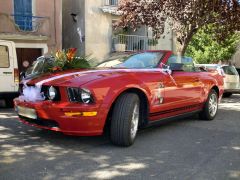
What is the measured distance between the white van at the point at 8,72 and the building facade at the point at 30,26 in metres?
6.81

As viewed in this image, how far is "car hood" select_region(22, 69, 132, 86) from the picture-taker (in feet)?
17.7

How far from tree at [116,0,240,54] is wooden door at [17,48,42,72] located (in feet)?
14.9

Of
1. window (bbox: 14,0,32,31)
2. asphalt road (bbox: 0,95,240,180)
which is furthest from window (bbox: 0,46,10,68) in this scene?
window (bbox: 14,0,32,31)

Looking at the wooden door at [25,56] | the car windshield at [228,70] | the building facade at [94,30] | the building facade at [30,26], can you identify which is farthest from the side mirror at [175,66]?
the building facade at [94,30]

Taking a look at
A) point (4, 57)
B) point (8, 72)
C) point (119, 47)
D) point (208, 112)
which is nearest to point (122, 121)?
point (208, 112)

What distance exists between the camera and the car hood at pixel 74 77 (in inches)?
213

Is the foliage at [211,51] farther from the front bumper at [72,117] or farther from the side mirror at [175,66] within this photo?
the front bumper at [72,117]

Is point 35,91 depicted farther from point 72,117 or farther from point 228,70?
point 228,70

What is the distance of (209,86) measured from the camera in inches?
325

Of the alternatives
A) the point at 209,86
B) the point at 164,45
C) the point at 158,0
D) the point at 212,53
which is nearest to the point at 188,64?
the point at 209,86

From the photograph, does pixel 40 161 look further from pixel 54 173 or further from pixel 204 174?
pixel 204 174

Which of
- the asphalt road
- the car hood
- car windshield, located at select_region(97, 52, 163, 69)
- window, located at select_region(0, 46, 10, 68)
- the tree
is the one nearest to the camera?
the asphalt road

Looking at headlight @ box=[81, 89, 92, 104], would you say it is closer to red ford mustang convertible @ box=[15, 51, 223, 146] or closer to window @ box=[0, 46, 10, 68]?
red ford mustang convertible @ box=[15, 51, 223, 146]

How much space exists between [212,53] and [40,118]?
24.6 meters
